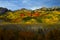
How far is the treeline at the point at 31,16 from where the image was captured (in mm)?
16344

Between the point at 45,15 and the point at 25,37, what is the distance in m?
8.07

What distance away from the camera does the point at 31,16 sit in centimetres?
1769

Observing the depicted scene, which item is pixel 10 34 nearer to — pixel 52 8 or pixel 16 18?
pixel 16 18

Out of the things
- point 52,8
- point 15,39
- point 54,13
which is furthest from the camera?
point 52,8

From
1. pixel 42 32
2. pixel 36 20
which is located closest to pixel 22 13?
pixel 36 20

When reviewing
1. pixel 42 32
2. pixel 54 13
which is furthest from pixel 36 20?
pixel 42 32

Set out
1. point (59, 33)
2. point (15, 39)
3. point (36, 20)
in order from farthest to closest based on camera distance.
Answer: point (36, 20), point (59, 33), point (15, 39)

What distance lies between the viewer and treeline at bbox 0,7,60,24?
16344mm

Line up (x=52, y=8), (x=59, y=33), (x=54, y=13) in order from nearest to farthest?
(x=59, y=33) < (x=54, y=13) < (x=52, y=8)

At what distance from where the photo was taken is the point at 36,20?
→ 53.6 ft

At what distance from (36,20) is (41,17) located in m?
0.86

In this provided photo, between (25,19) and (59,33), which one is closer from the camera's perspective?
(59,33)

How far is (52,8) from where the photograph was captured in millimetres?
19891

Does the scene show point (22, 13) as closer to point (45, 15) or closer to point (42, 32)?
point (45, 15)
